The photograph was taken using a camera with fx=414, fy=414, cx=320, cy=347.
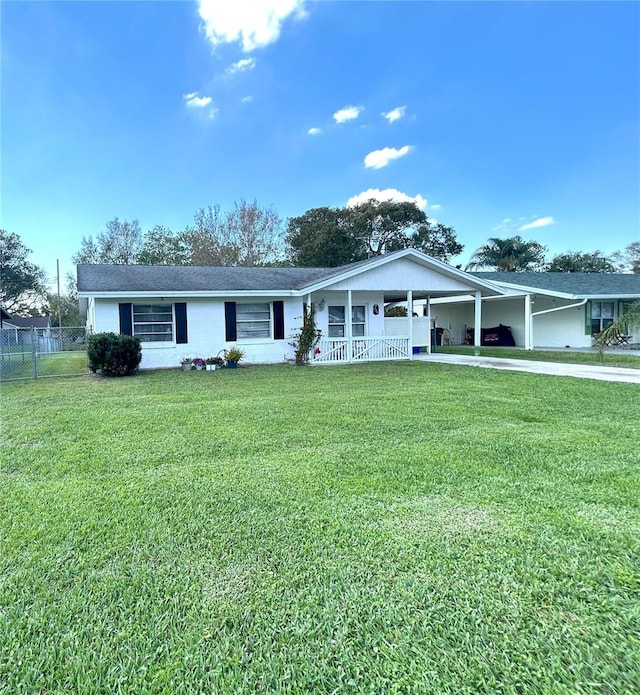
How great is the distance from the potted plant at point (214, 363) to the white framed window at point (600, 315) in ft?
53.7

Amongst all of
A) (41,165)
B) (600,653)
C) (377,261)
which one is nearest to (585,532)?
(600,653)

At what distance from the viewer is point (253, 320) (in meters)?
13.7

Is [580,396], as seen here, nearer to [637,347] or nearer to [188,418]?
[188,418]

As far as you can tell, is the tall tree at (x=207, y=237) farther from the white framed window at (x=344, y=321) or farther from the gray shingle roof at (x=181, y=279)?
the white framed window at (x=344, y=321)

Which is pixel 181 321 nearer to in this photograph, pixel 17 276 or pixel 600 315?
pixel 600 315

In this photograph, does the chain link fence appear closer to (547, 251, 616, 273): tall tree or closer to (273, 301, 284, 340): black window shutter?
(273, 301, 284, 340): black window shutter

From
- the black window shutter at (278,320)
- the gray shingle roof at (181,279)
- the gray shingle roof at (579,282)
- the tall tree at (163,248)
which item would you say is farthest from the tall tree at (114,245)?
the gray shingle roof at (579,282)

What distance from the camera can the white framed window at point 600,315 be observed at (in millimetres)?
18562

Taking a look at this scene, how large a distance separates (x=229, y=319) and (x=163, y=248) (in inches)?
912

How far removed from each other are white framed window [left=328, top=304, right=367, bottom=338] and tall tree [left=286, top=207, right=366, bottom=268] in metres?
17.5

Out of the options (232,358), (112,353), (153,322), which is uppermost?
(153,322)

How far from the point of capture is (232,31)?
13.8 metres

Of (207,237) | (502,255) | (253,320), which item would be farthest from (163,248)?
(502,255)

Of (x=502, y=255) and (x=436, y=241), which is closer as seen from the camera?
(x=502, y=255)
